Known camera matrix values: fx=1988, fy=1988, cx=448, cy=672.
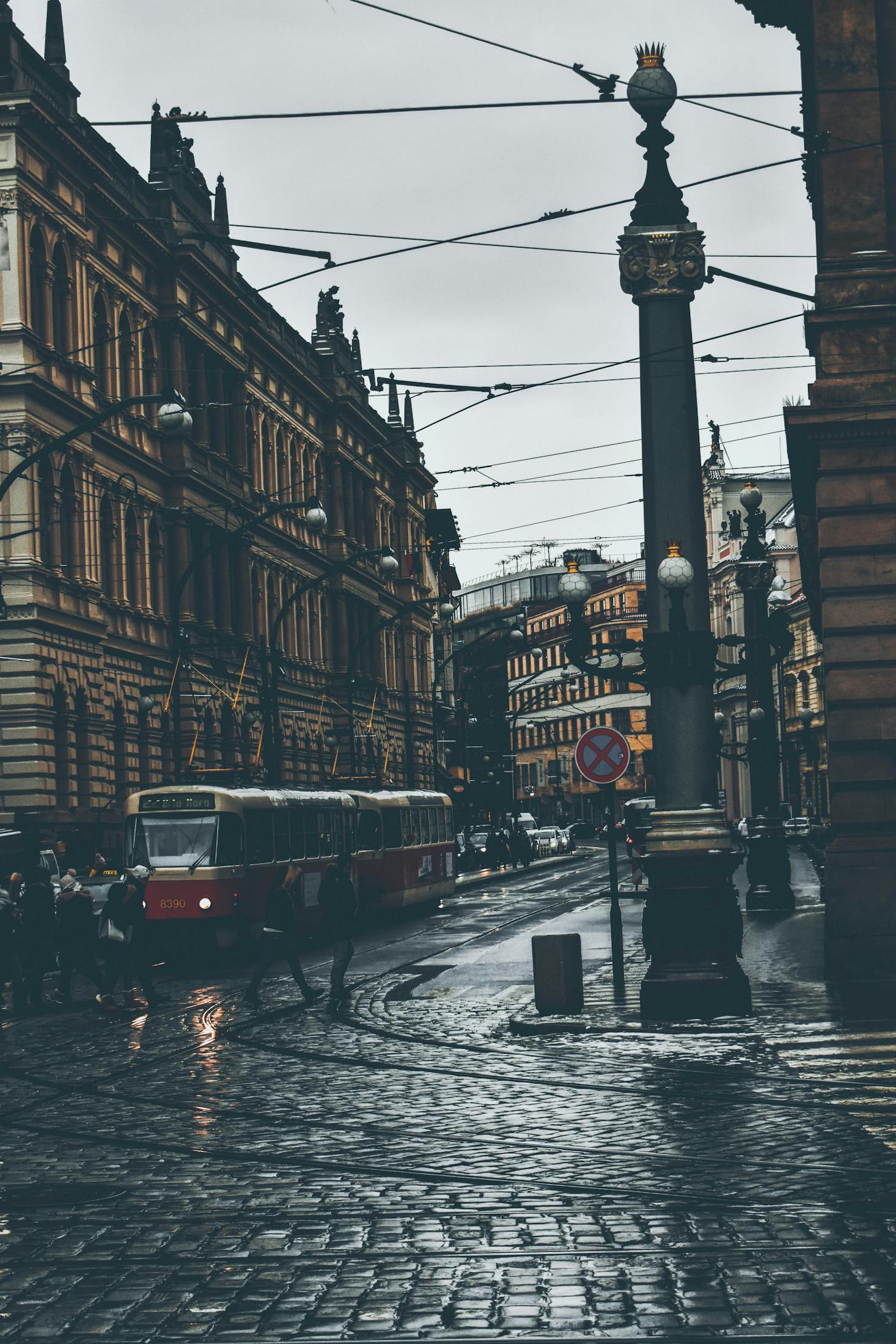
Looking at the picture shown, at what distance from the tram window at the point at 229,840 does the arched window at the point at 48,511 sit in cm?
1420

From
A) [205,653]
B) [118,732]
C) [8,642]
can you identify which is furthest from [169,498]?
[8,642]

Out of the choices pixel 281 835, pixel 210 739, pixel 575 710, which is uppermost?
pixel 575 710

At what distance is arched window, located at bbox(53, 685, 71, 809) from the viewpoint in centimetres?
4356

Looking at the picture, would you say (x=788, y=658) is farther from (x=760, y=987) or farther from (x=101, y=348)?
(x=760, y=987)

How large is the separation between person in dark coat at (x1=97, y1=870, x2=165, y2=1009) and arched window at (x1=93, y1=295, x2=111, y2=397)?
26630mm

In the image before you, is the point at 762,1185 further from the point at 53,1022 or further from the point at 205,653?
the point at 205,653

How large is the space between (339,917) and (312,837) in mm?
12273

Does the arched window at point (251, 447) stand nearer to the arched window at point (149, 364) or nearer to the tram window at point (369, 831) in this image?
the arched window at point (149, 364)

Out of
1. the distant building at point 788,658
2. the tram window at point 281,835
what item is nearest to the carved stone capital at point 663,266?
the tram window at point 281,835

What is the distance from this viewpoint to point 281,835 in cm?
3294

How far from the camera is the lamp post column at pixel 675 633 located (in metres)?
17.4

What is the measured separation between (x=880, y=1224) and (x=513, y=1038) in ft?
29.6

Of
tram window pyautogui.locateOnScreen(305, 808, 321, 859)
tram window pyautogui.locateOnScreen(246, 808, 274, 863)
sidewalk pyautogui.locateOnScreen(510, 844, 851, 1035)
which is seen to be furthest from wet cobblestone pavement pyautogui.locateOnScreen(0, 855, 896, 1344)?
tram window pyautogui.locateOnScreen(305, 808, 321, 859)

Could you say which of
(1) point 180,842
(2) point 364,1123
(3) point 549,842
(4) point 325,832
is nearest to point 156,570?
(4) point 325,832
